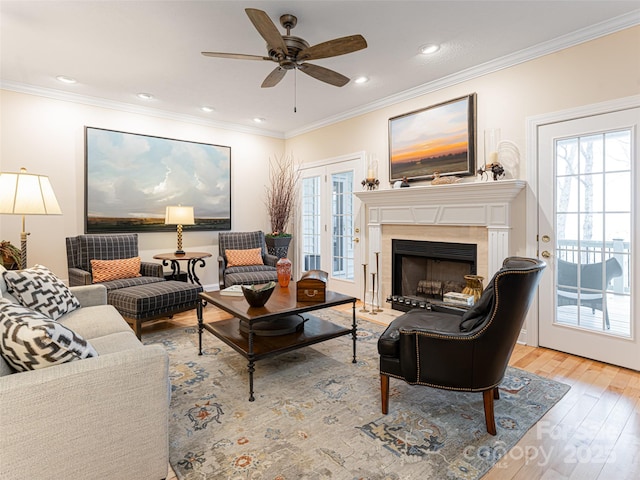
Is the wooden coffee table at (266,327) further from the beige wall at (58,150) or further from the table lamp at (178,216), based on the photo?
the beige wall at (58,150)

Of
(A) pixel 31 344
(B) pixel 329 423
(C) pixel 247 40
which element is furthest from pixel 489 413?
(C) pixel 247 40

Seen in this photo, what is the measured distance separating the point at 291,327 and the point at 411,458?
4.25 feet

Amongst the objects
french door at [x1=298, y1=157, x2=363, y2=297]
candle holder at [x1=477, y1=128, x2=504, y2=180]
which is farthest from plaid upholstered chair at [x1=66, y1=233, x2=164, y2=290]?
candle holder at [x1=477, y1=128, x2=504, y2=180]

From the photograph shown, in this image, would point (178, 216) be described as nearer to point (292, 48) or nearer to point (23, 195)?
point (23, 195)

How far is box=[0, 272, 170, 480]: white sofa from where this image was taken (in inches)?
46.8

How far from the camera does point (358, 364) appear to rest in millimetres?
2791

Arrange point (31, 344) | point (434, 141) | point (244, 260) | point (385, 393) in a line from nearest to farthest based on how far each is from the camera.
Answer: point (31, 344), point (385, 393), point (434, 141), point (244, 260)

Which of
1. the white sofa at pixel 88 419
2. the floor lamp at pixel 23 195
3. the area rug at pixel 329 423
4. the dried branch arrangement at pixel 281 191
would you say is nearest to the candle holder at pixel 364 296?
the area rug at pixel 329 423

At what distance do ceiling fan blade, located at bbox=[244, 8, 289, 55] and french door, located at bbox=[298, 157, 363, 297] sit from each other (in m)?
2.64

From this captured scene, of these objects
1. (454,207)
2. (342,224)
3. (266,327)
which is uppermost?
(454,207)

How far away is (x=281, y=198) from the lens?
230 inches

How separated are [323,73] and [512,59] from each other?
1.89 m

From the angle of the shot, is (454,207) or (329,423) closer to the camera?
(329,423)

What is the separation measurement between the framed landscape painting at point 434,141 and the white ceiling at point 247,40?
34 centimetres
